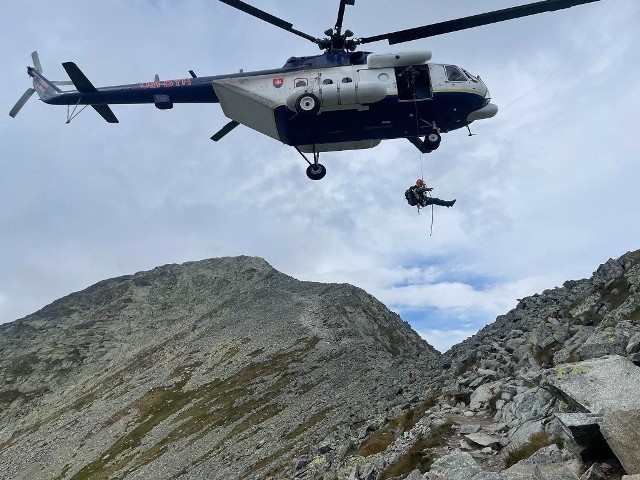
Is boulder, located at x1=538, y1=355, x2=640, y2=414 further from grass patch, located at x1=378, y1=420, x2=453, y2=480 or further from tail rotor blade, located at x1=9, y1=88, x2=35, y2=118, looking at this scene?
tail rotor blade, located at x1=9, y1=88, x2=35, y2=118

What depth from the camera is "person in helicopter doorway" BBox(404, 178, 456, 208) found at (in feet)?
82.6

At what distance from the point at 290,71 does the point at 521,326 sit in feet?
51.5

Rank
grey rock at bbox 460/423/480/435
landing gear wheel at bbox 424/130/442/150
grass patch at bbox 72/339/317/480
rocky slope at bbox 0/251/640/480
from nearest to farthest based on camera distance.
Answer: rocky slope at bbox 0/251/640/480 → grey rock at bbox 460/423/480/435 → landing gear wheel at bbox 424/130/442/150 → grass patch at bbox 72/339/317/480

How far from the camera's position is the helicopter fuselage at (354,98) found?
22.2 meters

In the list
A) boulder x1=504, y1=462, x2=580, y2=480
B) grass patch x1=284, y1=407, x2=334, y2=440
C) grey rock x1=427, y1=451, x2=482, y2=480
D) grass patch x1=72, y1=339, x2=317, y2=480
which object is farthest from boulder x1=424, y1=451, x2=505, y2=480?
grass patch x1=72, y1=339, x2=317, y2=480

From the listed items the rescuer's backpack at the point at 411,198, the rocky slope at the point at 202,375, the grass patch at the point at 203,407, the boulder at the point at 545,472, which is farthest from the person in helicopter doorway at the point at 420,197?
the grass patch at the point at 203,407

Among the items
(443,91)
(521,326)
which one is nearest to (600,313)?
(521,326)

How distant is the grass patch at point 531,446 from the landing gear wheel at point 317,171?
16316mm

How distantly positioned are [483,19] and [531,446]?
50.3 feet

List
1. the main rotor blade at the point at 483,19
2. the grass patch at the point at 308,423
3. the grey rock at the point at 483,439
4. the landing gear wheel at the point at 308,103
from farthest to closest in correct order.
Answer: the grass patch at the point at 308,423 → the landing gear wheel at the point at 308,103 → the main rotor blade at the point at 483,19 → the grey rock at the point at 483,439

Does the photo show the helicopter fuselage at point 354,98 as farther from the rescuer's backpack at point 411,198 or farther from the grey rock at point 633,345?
the grey rock at point 633,345

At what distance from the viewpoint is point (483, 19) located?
19859 mm

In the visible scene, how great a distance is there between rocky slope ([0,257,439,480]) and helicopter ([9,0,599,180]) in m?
12.3

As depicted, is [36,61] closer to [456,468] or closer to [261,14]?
[261,14]
